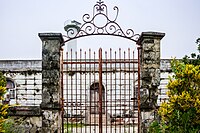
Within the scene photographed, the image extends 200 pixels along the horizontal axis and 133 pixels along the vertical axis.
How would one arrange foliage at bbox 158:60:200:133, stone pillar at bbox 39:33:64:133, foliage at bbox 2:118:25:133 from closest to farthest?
foliage at bbox 158:60:200:133
stone pillar at bbox 39:33:64:133
foliage at bbox 2:118:25:133

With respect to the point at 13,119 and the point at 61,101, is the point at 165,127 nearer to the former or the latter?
the point at 61,101

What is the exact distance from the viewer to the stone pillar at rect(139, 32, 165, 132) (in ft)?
24.1

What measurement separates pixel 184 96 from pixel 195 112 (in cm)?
34

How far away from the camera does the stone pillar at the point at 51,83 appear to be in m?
7.32

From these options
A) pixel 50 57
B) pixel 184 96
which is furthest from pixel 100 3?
pixel 184 96

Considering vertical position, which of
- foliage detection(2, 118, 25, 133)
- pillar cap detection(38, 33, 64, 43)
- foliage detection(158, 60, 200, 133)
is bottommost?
foliage detection(2, 118, 25, 133)

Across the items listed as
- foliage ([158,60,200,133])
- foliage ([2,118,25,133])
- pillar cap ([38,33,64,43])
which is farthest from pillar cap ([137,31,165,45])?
foliage ([2,118,25,133])

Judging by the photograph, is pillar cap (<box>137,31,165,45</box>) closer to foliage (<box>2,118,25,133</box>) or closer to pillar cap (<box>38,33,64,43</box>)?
pillar cap (<box>38,33,64,43</box>)

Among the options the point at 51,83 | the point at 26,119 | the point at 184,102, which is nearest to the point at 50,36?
the point at 51,83

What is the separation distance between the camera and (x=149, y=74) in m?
7.39

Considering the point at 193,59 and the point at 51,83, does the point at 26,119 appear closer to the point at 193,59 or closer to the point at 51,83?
the point at 51,83

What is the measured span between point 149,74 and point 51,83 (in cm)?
217

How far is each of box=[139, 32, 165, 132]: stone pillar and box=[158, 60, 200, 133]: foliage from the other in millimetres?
1070

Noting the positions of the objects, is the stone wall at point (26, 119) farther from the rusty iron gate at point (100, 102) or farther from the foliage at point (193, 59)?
the foliage at point (193, 59)
